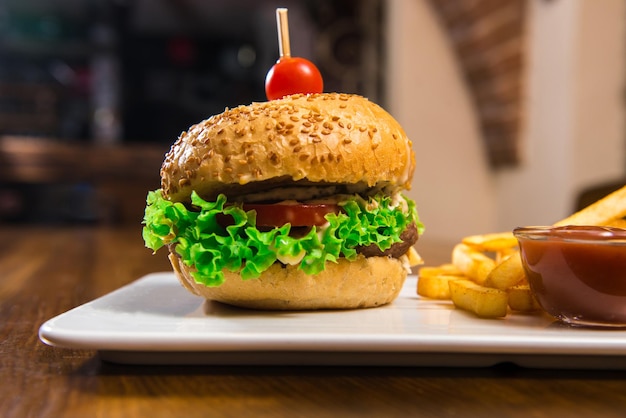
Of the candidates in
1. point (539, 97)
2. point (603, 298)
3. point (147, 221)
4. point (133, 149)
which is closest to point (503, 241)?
point (603, 298)

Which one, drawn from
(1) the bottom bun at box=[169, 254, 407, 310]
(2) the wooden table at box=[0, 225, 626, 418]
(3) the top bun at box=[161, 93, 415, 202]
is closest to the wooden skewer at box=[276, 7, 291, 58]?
(3) the top bun at box=[161, 93, 415, 202]

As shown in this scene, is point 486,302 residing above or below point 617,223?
below

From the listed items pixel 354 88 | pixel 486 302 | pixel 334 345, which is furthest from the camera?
pixel 354 88

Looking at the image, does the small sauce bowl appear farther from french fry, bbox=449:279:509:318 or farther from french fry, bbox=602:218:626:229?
french fry, bbox=602:218:626:229

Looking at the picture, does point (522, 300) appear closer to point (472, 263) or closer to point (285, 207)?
point (472, 263)

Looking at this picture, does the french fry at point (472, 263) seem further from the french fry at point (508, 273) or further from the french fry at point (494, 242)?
the french fry at point (508, 273)

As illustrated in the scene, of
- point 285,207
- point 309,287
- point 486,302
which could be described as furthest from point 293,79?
point 486,302

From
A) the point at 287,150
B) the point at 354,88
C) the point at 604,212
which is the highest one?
the point at 354,88
